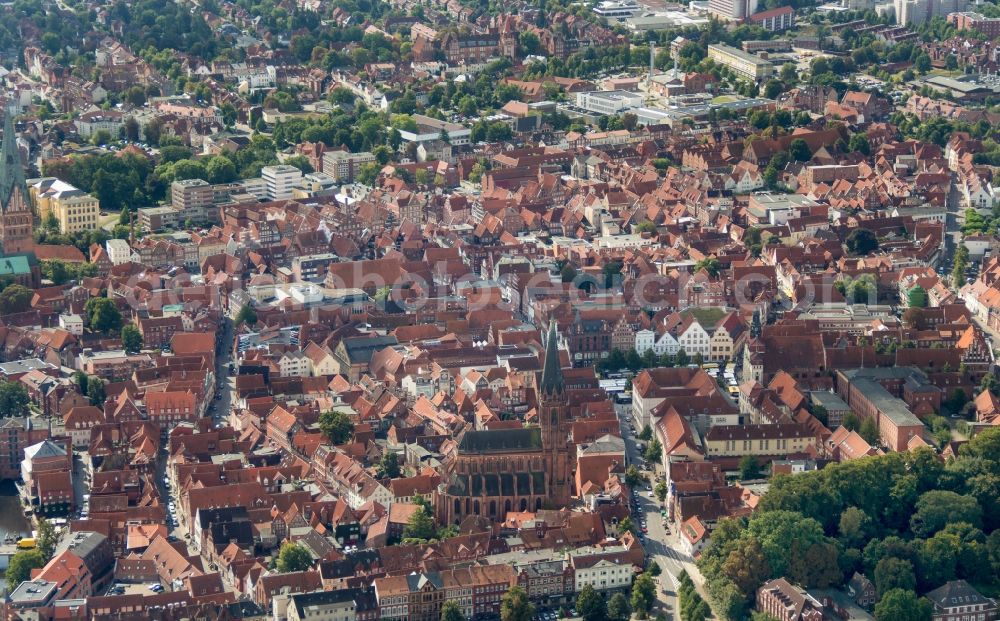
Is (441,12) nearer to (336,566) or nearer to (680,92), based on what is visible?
(680,92)

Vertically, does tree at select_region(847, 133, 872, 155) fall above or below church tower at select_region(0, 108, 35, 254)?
below

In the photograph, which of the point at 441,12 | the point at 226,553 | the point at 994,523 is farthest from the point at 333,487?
the point at 441,12

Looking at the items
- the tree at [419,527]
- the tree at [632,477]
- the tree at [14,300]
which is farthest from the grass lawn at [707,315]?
the tree at [14,300]

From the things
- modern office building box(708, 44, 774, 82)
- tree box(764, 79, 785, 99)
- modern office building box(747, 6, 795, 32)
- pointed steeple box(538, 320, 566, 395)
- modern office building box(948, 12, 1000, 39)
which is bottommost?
modern office building box(747, 6, 795, 32)

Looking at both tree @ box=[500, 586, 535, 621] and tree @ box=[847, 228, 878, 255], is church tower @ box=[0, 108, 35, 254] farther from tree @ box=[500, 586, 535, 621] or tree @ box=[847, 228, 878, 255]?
tree @ box=[500, 586, 535, 621]

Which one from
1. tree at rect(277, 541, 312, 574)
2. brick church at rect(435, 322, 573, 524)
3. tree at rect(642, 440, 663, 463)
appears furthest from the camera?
tree at rect(642, 440, 663, 463)

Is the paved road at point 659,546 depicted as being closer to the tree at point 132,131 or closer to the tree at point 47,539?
the tree at point 47,539

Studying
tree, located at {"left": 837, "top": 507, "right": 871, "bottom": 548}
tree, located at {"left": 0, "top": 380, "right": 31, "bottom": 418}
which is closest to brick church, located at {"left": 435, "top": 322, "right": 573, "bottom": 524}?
tree, located at {"left": 837, "top": 507, "right": 871, "bottom": 548}
